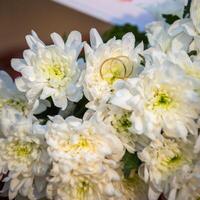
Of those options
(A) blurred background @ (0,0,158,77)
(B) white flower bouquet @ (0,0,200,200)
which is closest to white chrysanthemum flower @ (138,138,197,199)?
(B) white flower bouquet @ (0,0,200,200)

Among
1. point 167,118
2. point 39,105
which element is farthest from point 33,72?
point 167,118

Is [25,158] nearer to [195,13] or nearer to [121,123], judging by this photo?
[121,123]

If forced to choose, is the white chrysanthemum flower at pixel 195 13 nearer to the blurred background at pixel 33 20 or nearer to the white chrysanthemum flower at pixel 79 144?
the white chrysanthemum flower at pixel 79 144

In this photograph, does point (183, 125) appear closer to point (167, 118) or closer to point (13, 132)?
point (167, 118)

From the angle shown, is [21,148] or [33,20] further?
[33,20]

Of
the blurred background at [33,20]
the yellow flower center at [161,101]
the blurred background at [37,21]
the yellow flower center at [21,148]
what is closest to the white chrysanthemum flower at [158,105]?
the yellow flower center at [161,101]

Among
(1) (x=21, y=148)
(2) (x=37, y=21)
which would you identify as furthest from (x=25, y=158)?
(2) (x=37, y=21)
